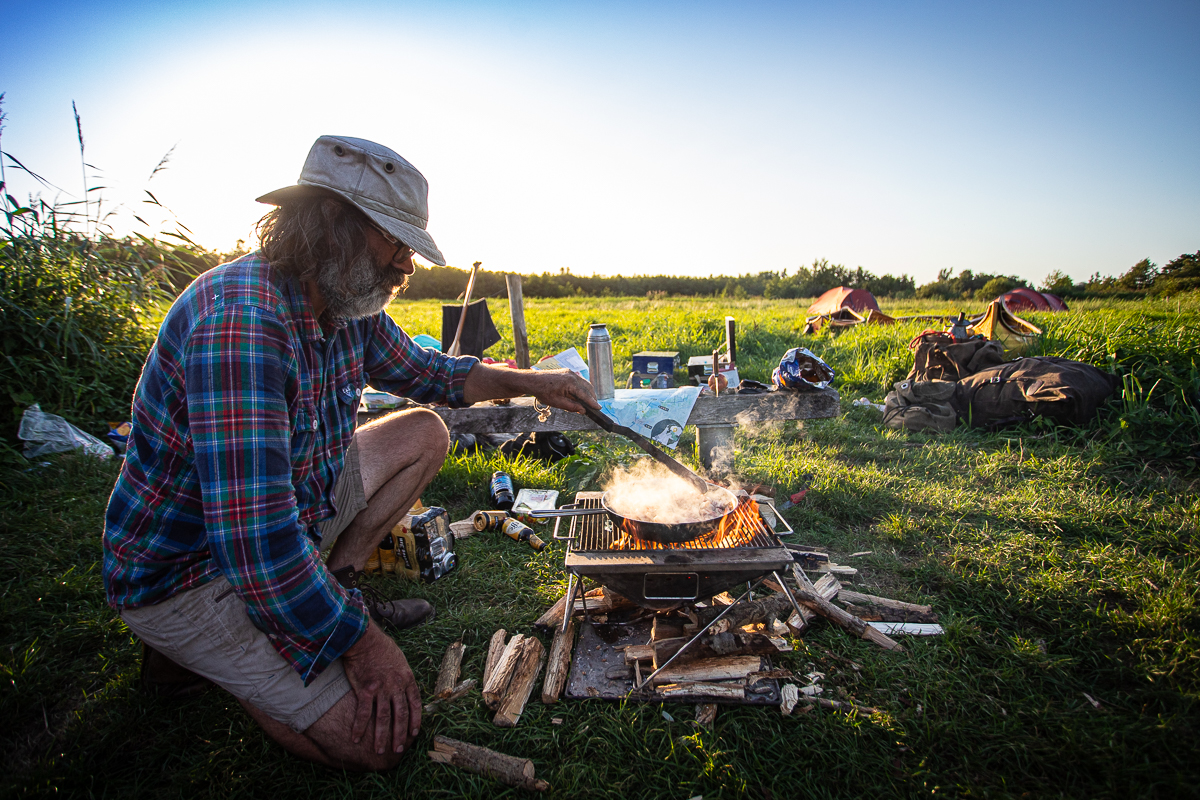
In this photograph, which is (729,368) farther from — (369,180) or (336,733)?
(336,733)

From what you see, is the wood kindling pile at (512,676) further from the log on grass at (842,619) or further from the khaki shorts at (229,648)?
the log on grass at (842,619)

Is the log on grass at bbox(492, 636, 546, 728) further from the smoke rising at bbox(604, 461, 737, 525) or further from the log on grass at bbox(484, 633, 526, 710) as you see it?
the smoke rising at bbox(604, 461, 737, 525)

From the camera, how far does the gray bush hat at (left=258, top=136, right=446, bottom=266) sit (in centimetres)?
176

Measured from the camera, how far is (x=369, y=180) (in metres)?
1.80

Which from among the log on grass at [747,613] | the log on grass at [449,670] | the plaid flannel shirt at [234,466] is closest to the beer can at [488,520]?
the log on grass at [449,670]

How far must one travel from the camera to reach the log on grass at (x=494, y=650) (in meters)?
2.28

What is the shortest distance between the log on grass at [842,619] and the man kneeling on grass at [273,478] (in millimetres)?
1827

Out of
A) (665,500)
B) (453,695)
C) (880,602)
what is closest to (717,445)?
(665,500)

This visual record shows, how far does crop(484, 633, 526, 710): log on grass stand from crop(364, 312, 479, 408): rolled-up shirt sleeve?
4.20 feet

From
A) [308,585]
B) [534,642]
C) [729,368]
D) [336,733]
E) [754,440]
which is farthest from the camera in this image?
[754,440]

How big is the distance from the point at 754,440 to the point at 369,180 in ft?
14.0

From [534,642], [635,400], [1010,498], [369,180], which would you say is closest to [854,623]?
[534,642]

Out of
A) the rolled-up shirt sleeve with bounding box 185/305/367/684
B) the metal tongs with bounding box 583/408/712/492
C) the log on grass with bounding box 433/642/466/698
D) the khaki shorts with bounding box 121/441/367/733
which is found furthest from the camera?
the metal tongs with bounding box 583/408/712/492

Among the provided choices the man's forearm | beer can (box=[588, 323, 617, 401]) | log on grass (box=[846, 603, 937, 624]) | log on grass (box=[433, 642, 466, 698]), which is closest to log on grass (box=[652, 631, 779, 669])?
log on grass (box=[846, 603, 937, 624])
